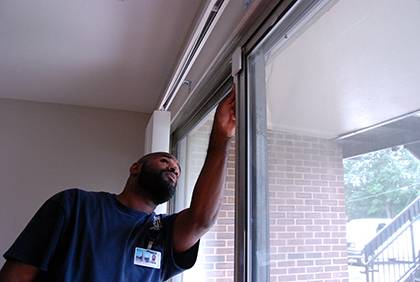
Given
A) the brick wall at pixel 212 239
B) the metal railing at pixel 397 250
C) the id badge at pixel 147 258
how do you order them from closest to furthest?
the metal railing at pixel 397 250 < the id badge at pixel 147 258 < the brick wall at pixel 212 239

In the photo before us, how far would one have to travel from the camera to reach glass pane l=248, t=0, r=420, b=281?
2.87 feet

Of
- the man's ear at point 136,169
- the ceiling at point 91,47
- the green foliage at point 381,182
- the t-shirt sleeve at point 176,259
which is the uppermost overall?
the ceiling at point 91,47

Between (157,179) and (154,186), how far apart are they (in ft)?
0.12

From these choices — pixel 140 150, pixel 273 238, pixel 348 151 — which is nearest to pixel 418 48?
pixel 348 151

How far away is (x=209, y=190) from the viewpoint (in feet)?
4.95

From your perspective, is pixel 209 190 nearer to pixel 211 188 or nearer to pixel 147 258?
pixel 211 188

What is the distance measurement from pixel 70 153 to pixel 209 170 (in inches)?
94.6

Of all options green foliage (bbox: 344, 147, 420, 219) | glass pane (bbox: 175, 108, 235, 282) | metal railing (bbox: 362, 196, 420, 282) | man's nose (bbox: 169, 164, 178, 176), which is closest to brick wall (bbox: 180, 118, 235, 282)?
glass pane (bbox: 175, 108, 235, 282)

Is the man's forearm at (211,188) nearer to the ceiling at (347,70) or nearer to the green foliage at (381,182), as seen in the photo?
the ceiling at (347,70)

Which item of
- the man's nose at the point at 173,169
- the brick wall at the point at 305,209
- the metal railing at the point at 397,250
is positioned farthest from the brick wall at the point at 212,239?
the metal railing at the point at 397,250

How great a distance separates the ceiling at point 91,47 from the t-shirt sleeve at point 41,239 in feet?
3.88

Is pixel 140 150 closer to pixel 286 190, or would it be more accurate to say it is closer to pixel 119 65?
pixel 119 65

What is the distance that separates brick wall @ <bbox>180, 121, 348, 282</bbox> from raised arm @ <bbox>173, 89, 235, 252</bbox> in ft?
0.69

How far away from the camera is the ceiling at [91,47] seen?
200cm
